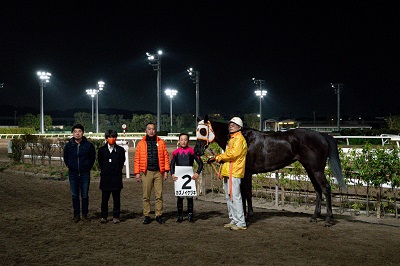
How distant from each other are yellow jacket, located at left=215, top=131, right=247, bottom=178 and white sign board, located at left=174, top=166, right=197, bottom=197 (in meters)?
0.87

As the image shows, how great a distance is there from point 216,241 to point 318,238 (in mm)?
1422

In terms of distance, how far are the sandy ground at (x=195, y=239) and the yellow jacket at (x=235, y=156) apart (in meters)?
0.90

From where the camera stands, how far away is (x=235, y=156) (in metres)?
5.80

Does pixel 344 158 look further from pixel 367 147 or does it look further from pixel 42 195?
pixel 42 195

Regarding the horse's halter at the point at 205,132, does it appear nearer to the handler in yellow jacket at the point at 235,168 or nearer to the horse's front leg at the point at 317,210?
the handler in yellow jacket at the point at 235,168

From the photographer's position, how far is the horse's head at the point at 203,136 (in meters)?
6.32

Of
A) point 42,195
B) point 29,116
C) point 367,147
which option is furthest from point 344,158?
point 29,116

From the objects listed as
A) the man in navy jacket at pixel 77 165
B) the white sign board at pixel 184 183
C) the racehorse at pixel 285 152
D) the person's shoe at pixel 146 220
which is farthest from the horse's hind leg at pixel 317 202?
the man in navy jacket at pixel 77 165

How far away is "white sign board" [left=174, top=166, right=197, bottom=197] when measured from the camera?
21.6ft

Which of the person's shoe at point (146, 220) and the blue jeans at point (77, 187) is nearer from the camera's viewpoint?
the person's shoe at point (146, 220)

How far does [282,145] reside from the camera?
661cm

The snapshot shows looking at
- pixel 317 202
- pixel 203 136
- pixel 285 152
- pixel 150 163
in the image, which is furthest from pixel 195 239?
pixel 317 202

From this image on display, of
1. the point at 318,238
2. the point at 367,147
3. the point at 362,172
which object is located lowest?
the point at 318,238

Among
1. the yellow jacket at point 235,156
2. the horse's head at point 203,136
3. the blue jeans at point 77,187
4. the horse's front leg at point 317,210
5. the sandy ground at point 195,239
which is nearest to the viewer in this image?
the sandy ground at point 195,239
